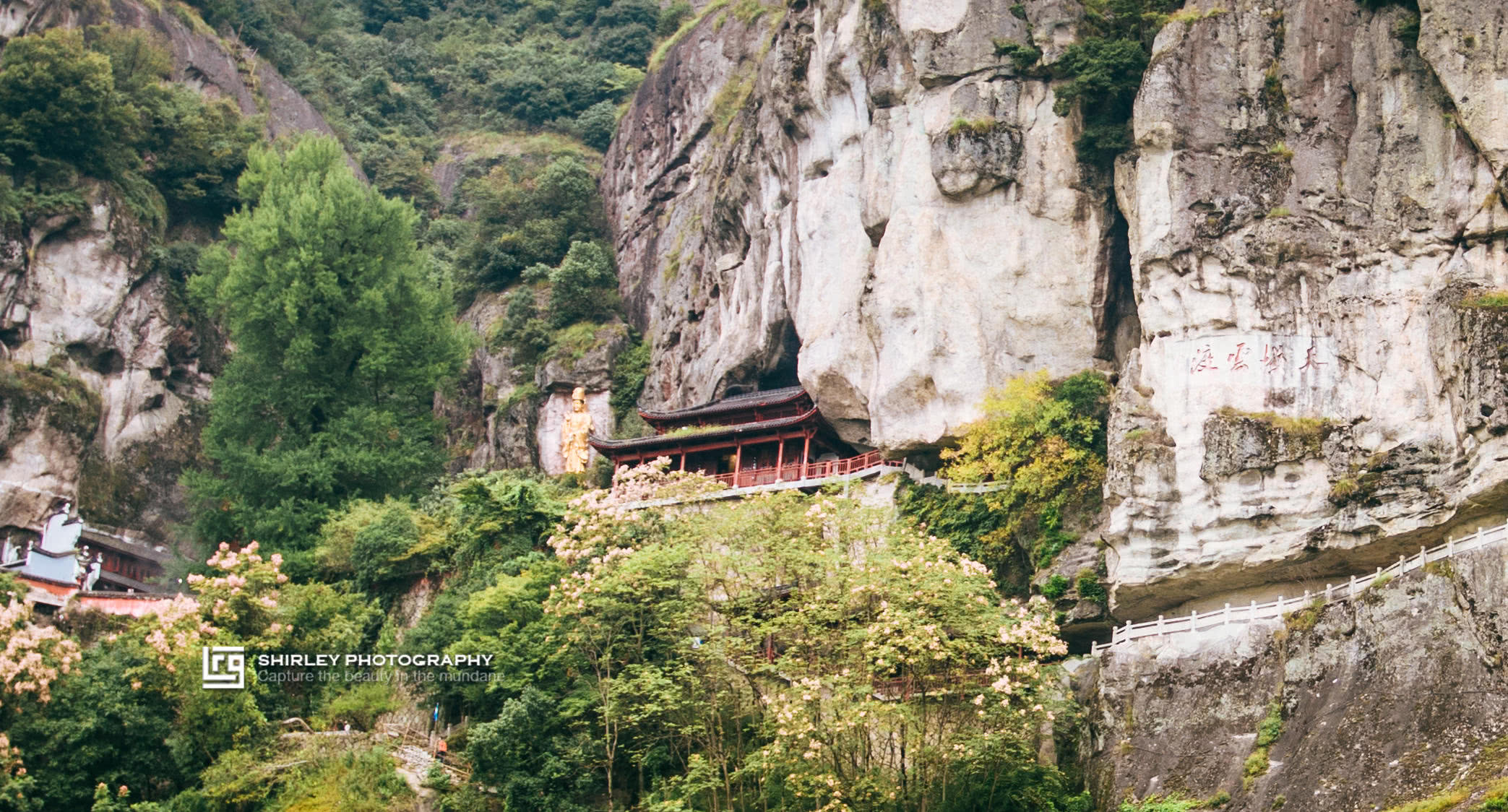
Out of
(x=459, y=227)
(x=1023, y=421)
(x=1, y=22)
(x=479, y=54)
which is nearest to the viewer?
(x=1023, y=421)

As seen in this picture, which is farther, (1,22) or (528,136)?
(528,136)

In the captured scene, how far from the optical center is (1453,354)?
82.8ft

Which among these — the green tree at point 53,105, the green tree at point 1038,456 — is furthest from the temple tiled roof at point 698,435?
the green tree at point 53,105

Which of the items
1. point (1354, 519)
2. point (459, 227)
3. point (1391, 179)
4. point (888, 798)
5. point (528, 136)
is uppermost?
point (528, 136)

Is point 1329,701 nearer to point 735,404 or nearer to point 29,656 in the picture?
point 735,404

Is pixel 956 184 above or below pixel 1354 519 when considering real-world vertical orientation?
above

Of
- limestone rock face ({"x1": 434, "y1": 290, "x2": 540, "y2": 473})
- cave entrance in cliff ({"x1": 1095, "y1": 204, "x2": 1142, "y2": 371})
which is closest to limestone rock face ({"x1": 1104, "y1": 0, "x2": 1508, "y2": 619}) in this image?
cave entrance in cliff ({"x1": 1095, "y1": 204, "x2": 1142, "y2": 371})

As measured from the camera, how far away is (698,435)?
125 ft

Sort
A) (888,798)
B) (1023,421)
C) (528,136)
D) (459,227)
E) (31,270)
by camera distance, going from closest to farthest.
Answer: (888,798), (1023,421), (31,270), (459,227), (528,136)

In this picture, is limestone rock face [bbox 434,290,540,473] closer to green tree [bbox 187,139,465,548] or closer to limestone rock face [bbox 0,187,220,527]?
green tree [bbox 187,139,465,548]

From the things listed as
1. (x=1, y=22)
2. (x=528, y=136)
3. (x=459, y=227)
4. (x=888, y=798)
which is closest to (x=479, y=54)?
(x=528, y=136)

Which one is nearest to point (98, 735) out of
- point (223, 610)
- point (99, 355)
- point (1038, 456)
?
point (223, 610)

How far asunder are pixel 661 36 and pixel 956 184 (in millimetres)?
35156

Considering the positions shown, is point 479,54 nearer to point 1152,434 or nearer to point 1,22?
point 1,22
